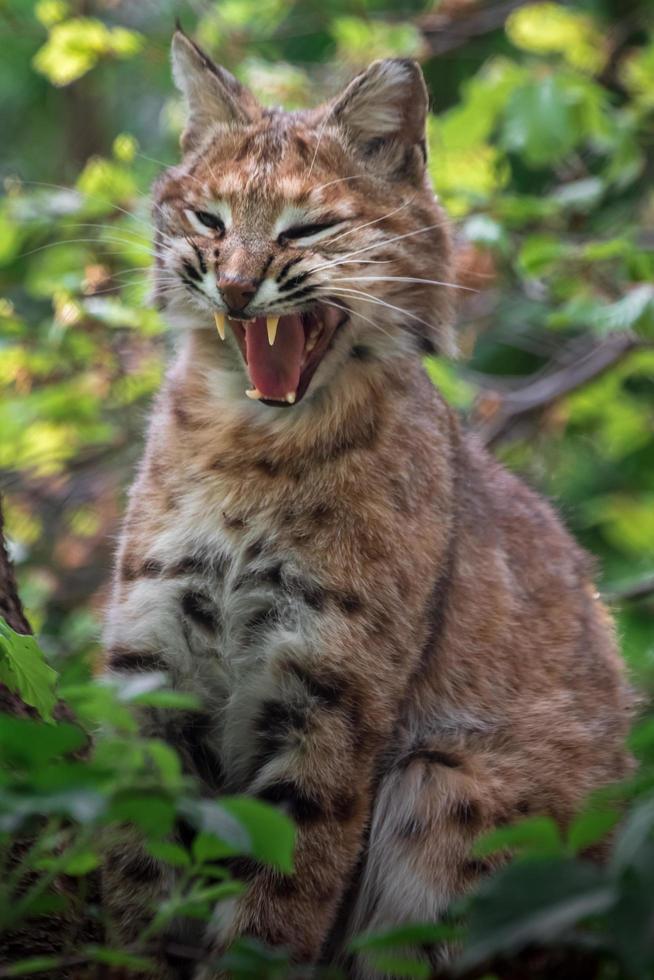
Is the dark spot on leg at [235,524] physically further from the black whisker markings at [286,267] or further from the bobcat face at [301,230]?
the black whisker markings at [286,267]

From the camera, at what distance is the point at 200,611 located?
4.06m

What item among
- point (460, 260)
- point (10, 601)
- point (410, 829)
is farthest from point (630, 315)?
point (10, 601)

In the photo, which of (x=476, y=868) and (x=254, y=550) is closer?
(x=476, y=868)

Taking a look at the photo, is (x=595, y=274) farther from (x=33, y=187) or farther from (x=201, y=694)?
(x=33, y=187)

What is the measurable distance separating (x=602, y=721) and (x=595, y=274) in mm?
3014

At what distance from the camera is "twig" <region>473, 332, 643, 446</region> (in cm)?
732

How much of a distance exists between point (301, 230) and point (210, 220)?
30 centimetres

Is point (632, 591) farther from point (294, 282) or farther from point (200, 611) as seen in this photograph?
point (294, 282)

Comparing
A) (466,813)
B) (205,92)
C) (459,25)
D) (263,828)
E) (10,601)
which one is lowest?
(466,813)

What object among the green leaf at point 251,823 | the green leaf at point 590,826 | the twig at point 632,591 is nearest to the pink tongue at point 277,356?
the green leaf at point 251,823

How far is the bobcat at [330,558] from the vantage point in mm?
3779

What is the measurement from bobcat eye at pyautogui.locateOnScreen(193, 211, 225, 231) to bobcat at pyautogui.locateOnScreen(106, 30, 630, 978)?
0.01 meters

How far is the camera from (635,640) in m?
6.04

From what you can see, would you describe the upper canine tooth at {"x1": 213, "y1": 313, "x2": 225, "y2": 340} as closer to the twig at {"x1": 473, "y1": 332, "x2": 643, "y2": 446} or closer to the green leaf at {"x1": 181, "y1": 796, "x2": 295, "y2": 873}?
the green leaf at {"x1": 181, "y1": 796, "x2": 295, "y2": 873}
